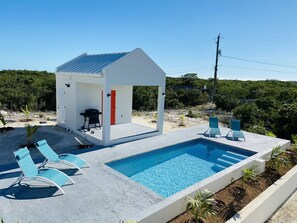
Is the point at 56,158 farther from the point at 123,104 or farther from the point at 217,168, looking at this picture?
the point at 123,104

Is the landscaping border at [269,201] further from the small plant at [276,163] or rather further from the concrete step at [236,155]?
the concrete step at [236,155]

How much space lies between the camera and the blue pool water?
8727 mm

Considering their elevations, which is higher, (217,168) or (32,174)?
(32,174)

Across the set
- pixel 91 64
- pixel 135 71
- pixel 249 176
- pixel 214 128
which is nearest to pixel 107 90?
pixel 135 71

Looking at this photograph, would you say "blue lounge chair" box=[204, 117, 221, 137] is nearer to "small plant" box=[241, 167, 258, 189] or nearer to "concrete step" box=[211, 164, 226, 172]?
"concrete step" box=[211, 164, 226, 172]

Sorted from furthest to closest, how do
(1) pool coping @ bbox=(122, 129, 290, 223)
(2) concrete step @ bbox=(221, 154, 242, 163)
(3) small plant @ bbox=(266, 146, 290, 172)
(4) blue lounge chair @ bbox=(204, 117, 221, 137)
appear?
(4) blue lounge chair @ bbox=(204, 117, 221, 137)
(2) concrete step @ bbox=(221, 154, 242, 163)
(3) small plant @ bbox=(266, 146, 290, 172)
(1) pool coping @ bbox=(122, 129, 290, 223)

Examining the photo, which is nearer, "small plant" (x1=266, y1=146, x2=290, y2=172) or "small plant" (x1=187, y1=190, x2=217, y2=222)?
"small plant" (x1=187, y1=190, x2=217, y2=222)

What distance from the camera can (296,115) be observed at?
1574 centimetres

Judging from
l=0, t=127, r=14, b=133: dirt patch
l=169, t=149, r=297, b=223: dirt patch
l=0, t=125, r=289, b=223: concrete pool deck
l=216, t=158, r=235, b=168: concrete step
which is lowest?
l=216, t=158, r=235, b=168: concrete step

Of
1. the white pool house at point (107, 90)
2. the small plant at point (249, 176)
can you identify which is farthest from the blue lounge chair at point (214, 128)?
the small plant at point (249, 176)

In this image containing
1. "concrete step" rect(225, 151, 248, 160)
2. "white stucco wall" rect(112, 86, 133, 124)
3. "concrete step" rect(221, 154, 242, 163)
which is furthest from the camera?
"white stucco wall" rect(112, 86, 133, 124)

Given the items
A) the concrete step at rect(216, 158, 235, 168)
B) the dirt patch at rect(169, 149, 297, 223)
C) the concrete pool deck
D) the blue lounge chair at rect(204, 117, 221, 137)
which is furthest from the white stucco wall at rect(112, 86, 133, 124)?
the dirt patch at rect(169, 149, 297, 223)

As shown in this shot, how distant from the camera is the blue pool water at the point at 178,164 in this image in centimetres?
873

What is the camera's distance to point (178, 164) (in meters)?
10.7
